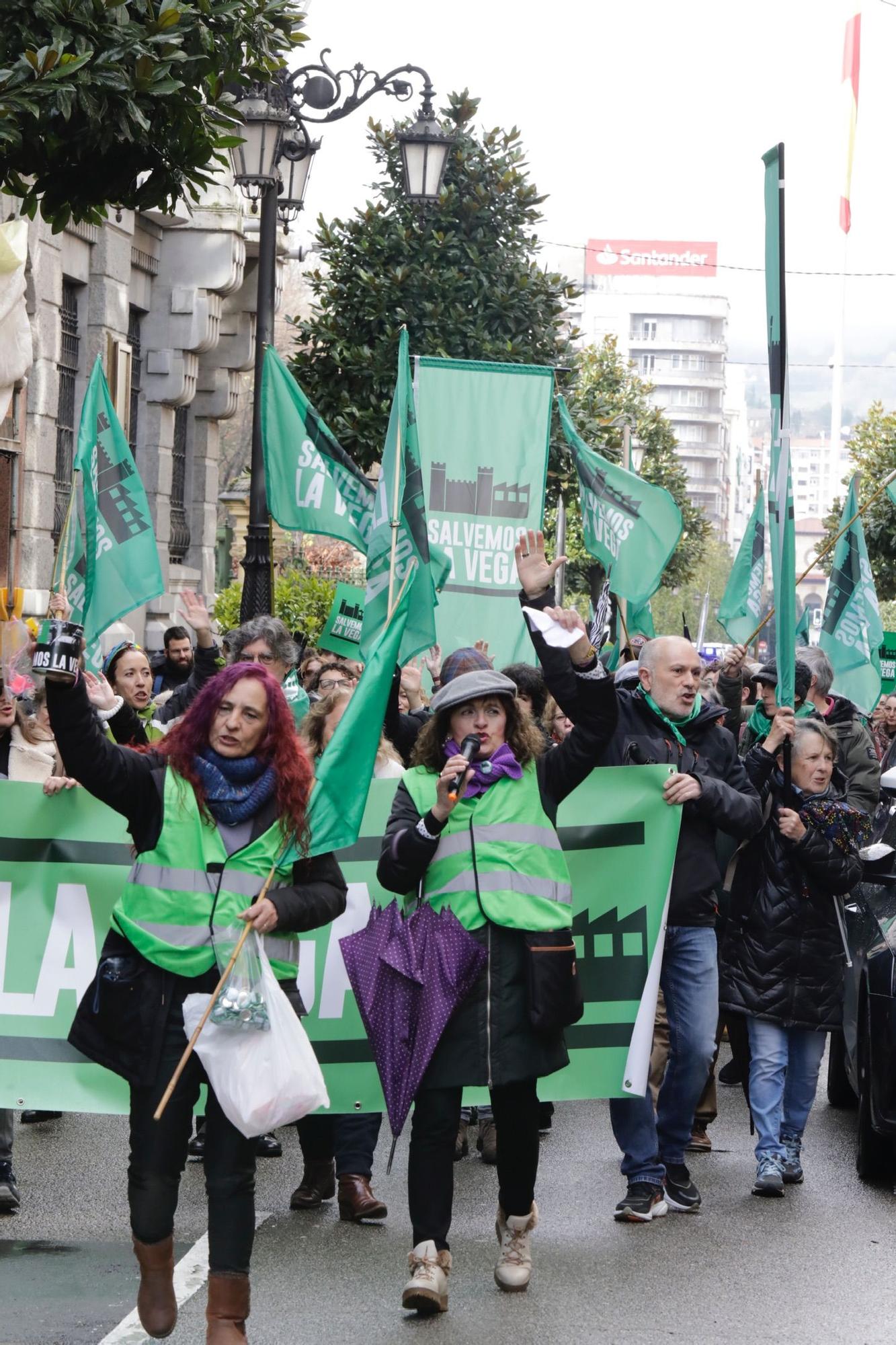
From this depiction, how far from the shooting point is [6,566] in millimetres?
16734

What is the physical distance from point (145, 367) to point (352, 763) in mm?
16002

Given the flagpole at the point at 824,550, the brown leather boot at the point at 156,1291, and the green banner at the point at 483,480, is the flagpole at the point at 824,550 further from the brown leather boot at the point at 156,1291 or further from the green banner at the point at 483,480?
the brown leather boot at the point at 156,1291

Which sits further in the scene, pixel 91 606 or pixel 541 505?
pixel 541 505

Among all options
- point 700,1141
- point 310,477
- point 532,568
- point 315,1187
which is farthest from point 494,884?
point 310,477

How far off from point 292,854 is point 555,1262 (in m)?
1.79

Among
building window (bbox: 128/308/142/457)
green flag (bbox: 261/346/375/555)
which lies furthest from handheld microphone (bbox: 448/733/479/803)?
building window (bbox: 128/308/142/457)

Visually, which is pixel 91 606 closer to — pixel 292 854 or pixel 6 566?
pixel 292 854

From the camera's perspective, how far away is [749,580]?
16734 mm

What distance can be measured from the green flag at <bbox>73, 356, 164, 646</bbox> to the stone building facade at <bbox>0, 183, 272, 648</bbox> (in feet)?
20.3

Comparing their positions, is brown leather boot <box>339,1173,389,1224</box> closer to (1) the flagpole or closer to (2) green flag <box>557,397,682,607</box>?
(1) the flagpole

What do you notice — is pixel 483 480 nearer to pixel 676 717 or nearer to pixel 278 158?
pixel 278 158

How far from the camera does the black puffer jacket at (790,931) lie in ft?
24.0

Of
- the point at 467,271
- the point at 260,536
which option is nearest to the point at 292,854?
the point at 260,536

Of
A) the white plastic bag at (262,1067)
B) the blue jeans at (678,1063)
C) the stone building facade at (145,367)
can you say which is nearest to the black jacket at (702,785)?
the blue jeans at (678,1063)
